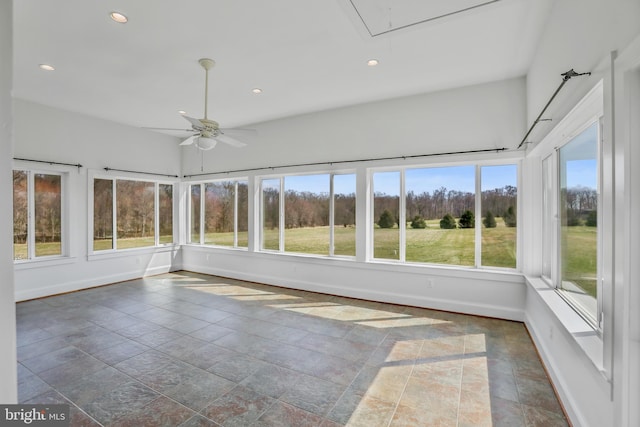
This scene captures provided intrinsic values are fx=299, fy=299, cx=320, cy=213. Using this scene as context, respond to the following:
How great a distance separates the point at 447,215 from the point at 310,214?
2398 millimetres

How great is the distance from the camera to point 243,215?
251 inches

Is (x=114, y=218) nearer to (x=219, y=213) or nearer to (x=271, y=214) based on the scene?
(x=219, y=213)

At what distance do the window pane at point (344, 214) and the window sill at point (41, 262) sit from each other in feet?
15.3

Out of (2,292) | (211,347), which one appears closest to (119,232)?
(211,347)

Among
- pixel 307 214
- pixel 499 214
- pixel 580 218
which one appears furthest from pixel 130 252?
pixel 580 218

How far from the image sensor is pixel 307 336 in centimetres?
343

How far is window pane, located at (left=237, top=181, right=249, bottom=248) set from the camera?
6.29 m

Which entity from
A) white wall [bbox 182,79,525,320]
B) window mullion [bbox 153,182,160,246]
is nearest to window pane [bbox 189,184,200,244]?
window mullion [bbox 153,182,160,246]

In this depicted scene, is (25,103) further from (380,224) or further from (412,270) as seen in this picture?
(412,270)

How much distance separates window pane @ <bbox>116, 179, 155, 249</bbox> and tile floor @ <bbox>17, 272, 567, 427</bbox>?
6.52 feet

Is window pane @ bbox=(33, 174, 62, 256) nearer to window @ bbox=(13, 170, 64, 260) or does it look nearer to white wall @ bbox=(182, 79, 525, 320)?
window @ bbox=(13, 170, 64, 260)

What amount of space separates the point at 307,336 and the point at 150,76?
12.3 ft

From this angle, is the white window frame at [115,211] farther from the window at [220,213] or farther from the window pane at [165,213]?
the window at [220,213]

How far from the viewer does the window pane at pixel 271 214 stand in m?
5.94
